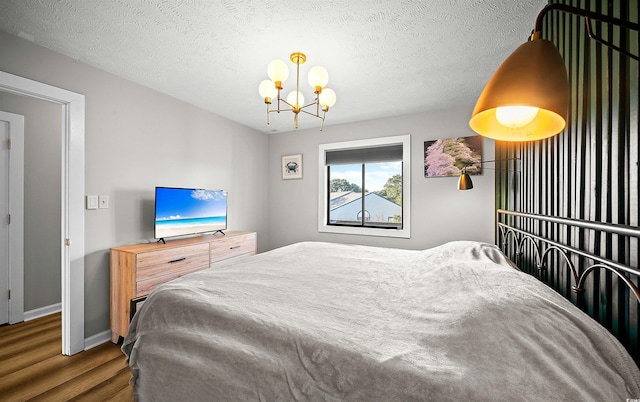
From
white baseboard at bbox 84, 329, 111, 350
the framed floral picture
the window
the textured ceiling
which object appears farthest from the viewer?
the window

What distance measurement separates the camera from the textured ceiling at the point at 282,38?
1701 millimetres

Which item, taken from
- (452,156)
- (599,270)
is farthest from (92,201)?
(452,156)

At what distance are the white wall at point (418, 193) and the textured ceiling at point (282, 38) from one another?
74 centimetres

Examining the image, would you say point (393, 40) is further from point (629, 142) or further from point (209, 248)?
point (209, 248)

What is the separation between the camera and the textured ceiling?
170 centimetres

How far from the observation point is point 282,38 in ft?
6.54

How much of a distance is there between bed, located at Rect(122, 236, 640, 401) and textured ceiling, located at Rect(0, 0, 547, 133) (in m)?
1.63

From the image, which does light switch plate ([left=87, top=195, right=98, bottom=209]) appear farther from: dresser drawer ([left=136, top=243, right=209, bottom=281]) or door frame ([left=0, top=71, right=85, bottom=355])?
dresser drawer ([left=136, top=243, right=209, bottom=281])

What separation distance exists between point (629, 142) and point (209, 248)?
3316 millimetres

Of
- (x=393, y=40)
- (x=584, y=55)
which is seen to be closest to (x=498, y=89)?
(x=584, y=55)

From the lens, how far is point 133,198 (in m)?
2.80

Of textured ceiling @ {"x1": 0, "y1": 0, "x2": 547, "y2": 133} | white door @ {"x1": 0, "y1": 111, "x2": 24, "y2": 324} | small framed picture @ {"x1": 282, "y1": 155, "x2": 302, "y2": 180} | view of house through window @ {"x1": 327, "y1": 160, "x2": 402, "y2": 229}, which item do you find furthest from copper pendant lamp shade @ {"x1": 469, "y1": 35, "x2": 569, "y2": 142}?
white door @ {"x1": 0, "y1": 111, "x2": 24, "y2": 324}

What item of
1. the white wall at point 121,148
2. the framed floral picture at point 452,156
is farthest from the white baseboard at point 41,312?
the framed floral picture at point 452,156

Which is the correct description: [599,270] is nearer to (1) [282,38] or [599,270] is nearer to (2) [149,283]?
(1) [282,38]
